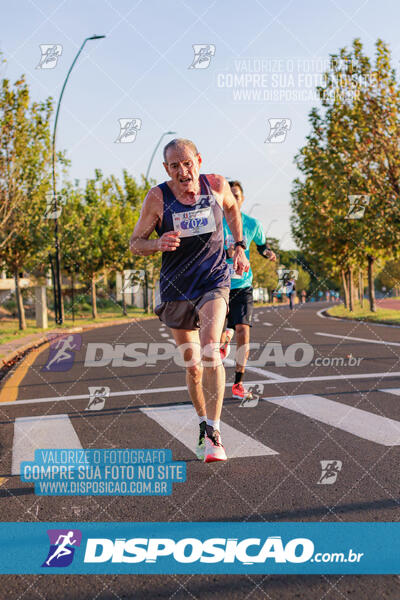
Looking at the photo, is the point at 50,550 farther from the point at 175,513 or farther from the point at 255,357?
the point at 255,357

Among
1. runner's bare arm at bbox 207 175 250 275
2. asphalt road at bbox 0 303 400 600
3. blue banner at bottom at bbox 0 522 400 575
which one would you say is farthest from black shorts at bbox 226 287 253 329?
blue banner at bottom at bbox 0 522 400 575

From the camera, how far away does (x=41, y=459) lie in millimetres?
4359

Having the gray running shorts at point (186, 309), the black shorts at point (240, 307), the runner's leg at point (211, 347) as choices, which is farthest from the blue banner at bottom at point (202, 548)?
the black shorts at point (240, 307)

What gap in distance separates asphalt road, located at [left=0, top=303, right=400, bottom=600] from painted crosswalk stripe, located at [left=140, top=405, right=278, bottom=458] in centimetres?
2

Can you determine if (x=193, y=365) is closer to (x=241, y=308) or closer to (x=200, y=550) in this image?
(x=200, y=550)

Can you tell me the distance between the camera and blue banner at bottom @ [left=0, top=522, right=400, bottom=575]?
8.70ft

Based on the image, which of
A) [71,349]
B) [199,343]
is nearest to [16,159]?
[71,349]

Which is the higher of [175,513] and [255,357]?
[175,513]

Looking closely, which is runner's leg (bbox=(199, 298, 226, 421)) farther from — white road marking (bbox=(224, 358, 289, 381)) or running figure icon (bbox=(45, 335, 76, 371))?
running figure icon (bbox=(45, 335, 76, 371))

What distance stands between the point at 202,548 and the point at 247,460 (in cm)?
143

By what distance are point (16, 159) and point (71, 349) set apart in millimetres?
6768

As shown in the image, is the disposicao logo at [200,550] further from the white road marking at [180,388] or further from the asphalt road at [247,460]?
the white road marking at [180,388]

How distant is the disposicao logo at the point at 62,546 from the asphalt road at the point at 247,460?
14cm

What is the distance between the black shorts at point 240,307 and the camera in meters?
6.73
